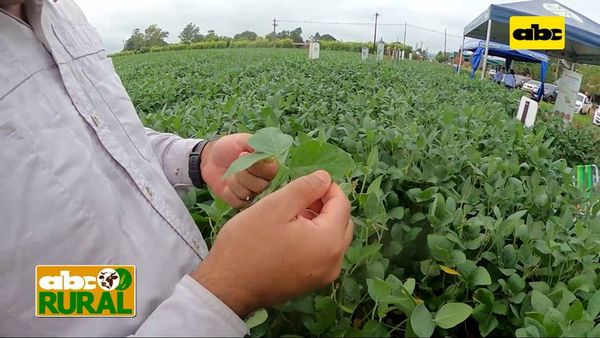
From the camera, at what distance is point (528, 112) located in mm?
3115

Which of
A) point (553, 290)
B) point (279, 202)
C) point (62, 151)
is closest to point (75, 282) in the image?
point (62, 151)

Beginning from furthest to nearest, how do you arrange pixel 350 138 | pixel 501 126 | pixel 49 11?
1. pixel 501 126
2. pixel 350 138
3. pixel 49 11

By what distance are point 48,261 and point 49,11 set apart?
50 centimetres

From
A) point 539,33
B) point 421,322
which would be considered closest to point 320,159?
point 421,322

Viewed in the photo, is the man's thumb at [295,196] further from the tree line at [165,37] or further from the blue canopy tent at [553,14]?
the tree line at [165,37]

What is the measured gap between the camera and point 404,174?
54.4 inches

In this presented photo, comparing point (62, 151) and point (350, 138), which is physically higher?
point (62, 151)

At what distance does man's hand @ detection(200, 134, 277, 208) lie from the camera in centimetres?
91

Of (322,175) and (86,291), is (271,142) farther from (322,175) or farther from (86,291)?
(86,291)

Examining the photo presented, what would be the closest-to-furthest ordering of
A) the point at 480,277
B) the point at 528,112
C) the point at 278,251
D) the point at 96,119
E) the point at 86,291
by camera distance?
the point at 278,251 < the point at 86,291 < the point at 96,119 < the point at 480,277 < the point at 528,112

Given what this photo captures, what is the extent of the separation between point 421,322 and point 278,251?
10.6 inches

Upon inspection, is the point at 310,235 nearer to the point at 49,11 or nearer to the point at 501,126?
the point at 49,11

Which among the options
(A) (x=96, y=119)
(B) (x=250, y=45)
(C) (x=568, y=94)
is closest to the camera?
(A) (x=96, y=119)

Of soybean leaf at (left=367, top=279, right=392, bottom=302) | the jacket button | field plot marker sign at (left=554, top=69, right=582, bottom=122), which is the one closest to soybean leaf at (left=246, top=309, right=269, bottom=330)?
soybean leaf at (left=367, top=279, right=392, bottom=302)
